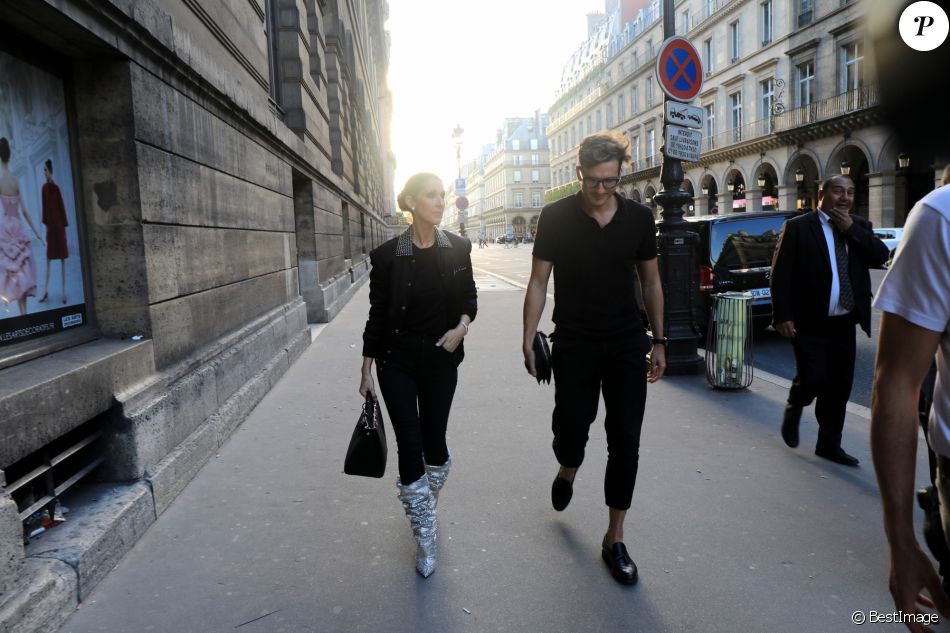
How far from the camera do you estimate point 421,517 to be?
320 cm

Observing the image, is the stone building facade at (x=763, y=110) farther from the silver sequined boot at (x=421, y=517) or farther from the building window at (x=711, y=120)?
the silver sequined boot at (x=421, y=517)

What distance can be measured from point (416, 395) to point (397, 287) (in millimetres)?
556

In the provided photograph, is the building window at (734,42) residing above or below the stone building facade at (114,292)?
above

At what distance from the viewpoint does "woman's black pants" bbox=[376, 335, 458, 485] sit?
3281mm

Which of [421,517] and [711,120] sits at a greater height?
[711,120]

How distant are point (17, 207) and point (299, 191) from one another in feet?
27.5

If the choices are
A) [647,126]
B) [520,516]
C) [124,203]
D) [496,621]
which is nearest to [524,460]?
[520,516]

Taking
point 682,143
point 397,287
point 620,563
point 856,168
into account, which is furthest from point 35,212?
point 856,168

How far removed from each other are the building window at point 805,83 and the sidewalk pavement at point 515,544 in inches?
1275

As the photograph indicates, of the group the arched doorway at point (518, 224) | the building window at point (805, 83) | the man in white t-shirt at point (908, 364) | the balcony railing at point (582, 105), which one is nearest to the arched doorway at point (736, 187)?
the building window at point (805, 83)

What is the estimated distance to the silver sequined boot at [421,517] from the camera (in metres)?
3.17

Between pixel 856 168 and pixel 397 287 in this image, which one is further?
pixel 856 168

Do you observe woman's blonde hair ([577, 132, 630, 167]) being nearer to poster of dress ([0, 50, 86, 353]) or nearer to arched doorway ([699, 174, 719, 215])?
poster of dress ([0, 50, 86, 353])

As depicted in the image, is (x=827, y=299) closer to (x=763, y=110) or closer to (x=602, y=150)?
(x=602, y=150)
